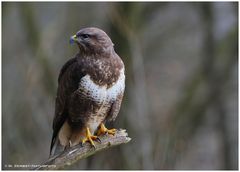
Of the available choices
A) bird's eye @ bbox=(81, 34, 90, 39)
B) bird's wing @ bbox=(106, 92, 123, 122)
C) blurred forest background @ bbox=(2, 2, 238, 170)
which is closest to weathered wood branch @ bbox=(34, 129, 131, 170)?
bird's wing @ bbox=(106, 92, 123, 122)

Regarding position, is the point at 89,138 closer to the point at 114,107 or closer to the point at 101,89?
the point at 114,107

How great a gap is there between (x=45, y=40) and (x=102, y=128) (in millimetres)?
4090

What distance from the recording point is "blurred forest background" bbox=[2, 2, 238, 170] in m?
9.45

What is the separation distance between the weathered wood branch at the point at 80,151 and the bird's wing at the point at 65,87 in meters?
0.28

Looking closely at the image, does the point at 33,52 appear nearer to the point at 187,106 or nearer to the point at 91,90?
the point at 187,106

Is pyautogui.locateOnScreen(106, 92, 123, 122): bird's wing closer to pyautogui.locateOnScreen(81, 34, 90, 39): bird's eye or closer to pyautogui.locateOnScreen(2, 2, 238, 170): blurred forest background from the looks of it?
pyautogui.locateOnScreen(81, 34, 90, 39): bird's eye

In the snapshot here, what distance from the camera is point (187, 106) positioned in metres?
10.5

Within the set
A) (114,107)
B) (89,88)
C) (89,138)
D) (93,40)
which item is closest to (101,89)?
(89,88)

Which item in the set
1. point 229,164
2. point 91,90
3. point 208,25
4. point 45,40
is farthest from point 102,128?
point 229,164

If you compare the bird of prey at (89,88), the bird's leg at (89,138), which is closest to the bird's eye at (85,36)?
the bird of prey at (89,88)

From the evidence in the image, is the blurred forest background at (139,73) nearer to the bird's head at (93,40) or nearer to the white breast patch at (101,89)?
the white breast patch at (101,89)

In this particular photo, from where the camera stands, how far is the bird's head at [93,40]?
204 inches

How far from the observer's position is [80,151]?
5551 mm

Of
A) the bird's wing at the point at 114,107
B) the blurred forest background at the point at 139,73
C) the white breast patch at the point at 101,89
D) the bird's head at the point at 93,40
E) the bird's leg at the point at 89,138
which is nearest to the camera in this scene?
the bird's head at the point at 93,40
